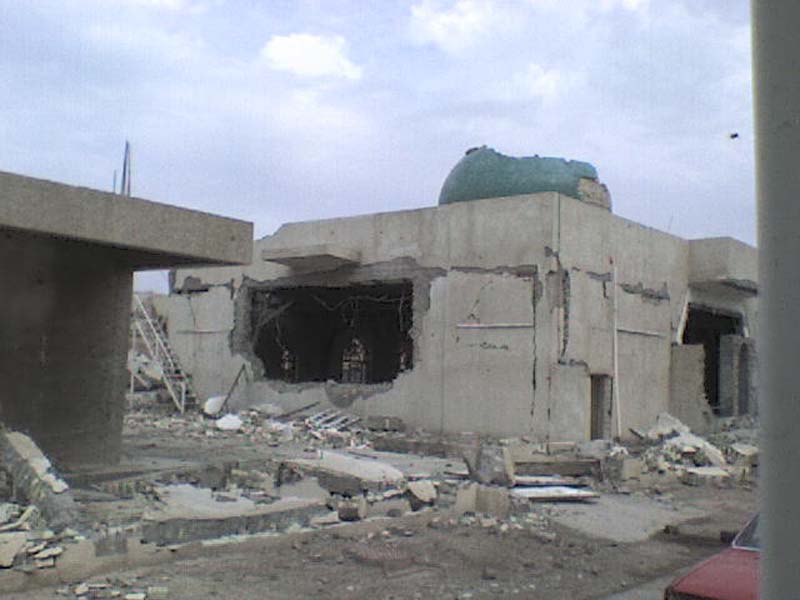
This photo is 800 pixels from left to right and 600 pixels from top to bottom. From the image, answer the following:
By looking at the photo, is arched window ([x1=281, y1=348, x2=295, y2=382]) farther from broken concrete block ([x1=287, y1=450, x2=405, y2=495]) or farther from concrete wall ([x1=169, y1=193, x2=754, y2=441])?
broken concrete block ([x1=287, y1=450, x2=405, y2=495])

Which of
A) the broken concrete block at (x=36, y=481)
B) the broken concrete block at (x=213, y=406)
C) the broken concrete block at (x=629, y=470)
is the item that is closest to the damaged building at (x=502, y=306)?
the broken concrete block at (x=213, y=406)

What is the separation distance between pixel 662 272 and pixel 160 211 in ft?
49.7

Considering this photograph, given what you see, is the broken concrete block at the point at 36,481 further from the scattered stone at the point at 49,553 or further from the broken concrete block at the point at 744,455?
the broken concrete block at the point at 744,455

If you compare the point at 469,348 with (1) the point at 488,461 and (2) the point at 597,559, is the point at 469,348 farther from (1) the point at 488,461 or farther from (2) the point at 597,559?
(2) the point at 597,559

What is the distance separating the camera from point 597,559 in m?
8.76

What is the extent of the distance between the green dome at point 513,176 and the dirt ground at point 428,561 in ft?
36.4

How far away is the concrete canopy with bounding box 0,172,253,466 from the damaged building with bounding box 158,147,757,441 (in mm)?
8097

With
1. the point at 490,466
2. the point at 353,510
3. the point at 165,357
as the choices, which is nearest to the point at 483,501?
the point at 353,510

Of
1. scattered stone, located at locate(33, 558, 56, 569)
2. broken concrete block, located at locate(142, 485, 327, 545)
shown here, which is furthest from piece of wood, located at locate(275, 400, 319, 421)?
scattered stone, located at locate(33, 558, 56, 569)

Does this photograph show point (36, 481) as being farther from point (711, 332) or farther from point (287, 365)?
point (711, 332)

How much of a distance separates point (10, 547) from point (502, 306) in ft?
42.2

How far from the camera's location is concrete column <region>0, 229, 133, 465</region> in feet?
35.5

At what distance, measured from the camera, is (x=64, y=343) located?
11469 mm

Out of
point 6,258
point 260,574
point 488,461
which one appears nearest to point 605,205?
point 488,461
